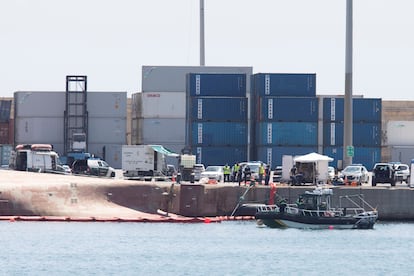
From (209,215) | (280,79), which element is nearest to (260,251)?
(209,215)

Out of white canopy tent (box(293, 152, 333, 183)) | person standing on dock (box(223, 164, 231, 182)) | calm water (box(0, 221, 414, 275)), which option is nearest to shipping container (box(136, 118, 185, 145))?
person standing on dock (box(223, 164, 231, 182))

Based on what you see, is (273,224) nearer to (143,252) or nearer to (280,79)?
(143,252)

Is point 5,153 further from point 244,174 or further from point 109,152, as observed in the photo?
point 244,174

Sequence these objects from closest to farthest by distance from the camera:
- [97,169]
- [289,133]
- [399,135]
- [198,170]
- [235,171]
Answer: [235,171] → [198,170] → [97,169] → [289,133] → [399,135]

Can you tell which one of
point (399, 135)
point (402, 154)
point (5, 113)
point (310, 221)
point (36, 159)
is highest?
point (5, 113)

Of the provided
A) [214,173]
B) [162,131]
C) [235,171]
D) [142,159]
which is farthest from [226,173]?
[162,131]

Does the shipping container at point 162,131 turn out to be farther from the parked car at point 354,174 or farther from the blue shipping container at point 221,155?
the parked car at point 354,174

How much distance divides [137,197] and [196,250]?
722 inches

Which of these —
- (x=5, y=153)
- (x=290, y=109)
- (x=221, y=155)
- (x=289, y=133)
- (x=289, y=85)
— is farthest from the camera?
(x=5, y=153)

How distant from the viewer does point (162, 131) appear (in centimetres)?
12419

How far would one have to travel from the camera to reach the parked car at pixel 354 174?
103m

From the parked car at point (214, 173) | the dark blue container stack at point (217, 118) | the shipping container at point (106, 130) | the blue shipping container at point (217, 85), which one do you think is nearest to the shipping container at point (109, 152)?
the shipping container at point (106, 130)

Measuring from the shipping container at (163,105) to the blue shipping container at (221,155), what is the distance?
8445 millimetres

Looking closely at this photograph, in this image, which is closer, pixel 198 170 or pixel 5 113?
pixel 198 170
